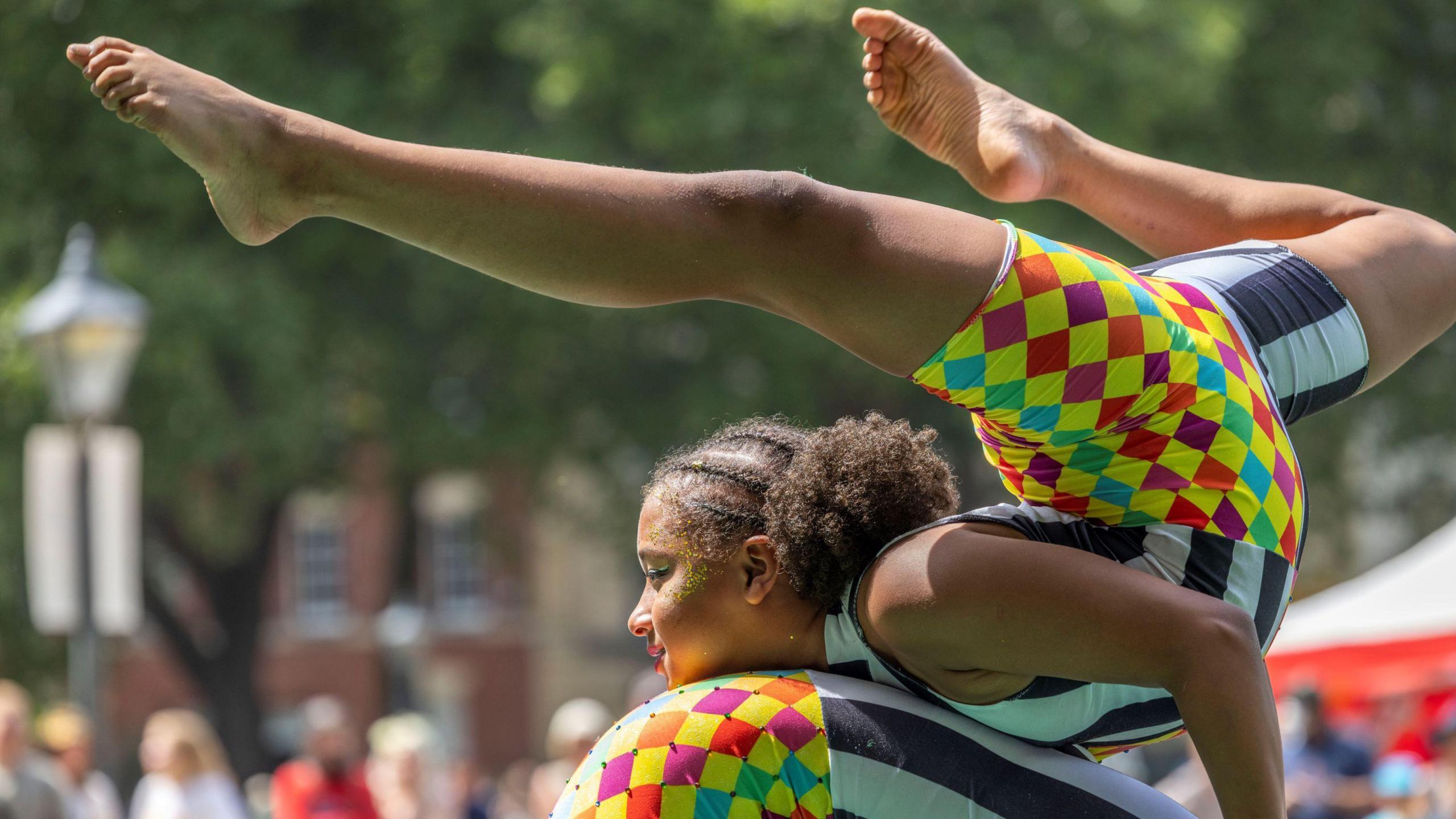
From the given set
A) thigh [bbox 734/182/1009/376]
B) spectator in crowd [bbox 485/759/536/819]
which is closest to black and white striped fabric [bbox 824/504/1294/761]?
thigh [bbox 734/182/1009/376]

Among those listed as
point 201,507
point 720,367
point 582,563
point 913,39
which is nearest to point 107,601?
point 913,39

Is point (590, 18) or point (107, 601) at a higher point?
point (590, 18)

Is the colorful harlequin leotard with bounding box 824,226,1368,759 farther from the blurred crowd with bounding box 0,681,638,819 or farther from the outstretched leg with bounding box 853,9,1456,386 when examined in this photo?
the blurred crowd with bounding box 0,681,638,819

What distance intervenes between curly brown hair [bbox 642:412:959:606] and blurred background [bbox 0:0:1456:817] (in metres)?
6.64

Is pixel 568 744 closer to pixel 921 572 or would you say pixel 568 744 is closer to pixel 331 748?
pixel 331 748

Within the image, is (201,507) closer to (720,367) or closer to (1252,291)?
(720,367)

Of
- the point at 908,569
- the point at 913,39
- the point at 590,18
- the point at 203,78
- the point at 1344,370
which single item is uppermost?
the point at 590,18

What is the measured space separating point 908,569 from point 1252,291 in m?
0.66

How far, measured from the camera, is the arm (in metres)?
1.98

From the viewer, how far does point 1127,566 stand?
212 centimetres

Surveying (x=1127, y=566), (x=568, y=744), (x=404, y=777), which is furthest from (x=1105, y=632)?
(x=404, y=777)

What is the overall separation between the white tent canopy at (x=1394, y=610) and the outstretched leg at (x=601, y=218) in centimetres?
727

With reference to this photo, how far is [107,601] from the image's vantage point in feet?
24.6

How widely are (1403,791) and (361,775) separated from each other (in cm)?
591
